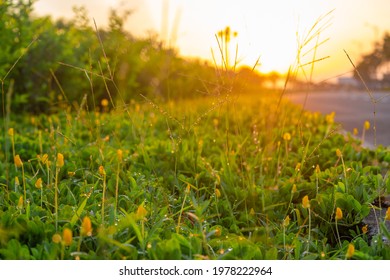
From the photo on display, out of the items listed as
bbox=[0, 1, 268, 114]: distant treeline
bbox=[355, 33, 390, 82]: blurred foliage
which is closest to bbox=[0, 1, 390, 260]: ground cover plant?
bbox=[0, 1, 268, 114]: distant treeline

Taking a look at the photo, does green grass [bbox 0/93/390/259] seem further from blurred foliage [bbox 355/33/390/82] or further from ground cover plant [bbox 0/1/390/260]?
blurred foliage [bbox 355/33/390/82]

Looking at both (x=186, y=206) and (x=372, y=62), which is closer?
(x=186, y=206)

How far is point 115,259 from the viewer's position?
188cm

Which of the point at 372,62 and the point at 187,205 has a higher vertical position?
the point at 372,62

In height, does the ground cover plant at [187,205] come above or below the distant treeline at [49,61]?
below

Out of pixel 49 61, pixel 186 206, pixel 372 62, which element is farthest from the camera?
pixel 372 62

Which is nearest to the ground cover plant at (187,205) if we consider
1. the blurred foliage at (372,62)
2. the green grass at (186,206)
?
the green grass at (186,206)

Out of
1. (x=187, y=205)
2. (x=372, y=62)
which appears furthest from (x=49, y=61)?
(x=372, y=62)

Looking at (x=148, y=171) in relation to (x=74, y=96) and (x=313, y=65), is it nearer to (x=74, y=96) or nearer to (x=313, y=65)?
(x=313, y=65)

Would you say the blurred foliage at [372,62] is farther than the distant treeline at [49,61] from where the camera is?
Yes

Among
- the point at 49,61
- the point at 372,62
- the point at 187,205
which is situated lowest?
the point at 187,205

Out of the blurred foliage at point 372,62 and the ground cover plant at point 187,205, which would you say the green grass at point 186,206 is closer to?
the ground cover plant at point 187,205

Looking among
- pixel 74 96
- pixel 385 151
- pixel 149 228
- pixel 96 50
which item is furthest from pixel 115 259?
pixel 96 50

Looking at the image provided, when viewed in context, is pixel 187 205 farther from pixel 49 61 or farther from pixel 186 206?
pixel 49 61
